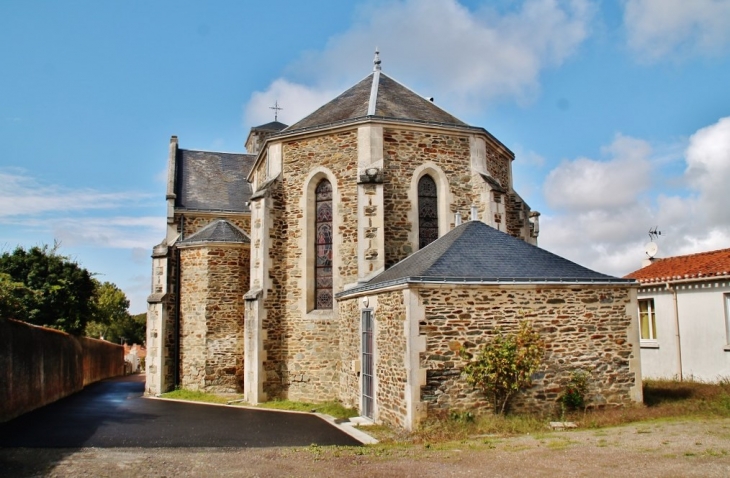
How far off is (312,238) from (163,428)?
635cm

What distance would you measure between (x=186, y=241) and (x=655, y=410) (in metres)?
13.9

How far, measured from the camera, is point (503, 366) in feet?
34.8

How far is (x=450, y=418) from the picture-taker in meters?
10.4

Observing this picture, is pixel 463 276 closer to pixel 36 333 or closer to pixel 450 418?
pixel 450 418

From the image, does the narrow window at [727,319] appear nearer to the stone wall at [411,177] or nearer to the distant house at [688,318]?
the distant house at [688,318]

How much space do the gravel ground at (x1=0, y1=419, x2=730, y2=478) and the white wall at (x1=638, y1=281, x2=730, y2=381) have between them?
20.2ft

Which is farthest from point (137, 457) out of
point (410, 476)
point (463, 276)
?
point (463, 276)

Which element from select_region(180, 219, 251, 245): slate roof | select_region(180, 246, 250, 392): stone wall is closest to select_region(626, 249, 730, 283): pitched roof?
select_region(180, 246, 250, 392): stone wall

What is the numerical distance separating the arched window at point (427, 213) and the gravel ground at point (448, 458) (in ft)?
23.9

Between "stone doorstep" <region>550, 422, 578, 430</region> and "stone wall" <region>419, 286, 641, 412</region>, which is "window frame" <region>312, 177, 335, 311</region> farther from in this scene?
"stone doorstep" <region>550, 422, 578, 430</region>

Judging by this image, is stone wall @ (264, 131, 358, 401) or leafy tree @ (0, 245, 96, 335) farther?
leafy tree @ (0, 245, 96, 335)

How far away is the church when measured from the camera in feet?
36.1

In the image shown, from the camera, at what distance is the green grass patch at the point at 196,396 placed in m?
17.4

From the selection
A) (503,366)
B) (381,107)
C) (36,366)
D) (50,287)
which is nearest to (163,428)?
(36,366)
